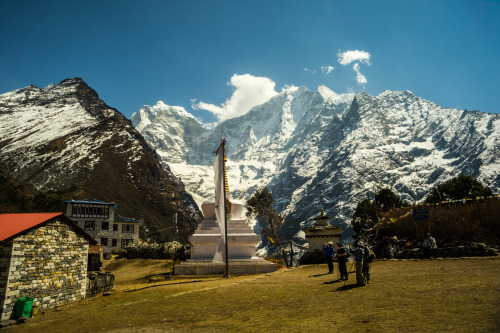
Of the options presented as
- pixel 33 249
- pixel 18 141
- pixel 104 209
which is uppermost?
pixel 18 141

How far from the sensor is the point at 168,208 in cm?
12769

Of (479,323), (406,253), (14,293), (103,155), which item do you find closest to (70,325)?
(14,293)

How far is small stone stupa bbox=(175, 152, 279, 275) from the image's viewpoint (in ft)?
78.1

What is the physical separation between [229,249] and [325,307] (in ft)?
54.2

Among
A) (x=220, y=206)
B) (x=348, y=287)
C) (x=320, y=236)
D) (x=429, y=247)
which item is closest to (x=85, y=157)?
(x=320, y=236)

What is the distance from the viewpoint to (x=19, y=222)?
52.0 ft

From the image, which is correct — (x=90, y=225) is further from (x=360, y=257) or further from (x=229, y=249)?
(x=360, y=257)

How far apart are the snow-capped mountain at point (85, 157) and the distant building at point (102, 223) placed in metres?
33.1

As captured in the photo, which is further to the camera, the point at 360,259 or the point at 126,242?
the point at 126,242

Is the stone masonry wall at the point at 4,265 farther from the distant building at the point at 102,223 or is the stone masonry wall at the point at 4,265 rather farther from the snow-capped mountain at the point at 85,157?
the snow-capped mountain at the point at 85,157

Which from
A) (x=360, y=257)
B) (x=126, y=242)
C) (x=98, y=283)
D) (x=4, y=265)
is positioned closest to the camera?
(x=360, y=257)

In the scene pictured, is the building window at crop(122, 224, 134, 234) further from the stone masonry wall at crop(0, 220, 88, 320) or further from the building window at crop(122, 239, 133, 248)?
the stone masonry wall at crop(0, 220, 88, 320)

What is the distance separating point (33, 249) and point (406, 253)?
780 inches

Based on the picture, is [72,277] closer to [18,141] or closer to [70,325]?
[70,325]
